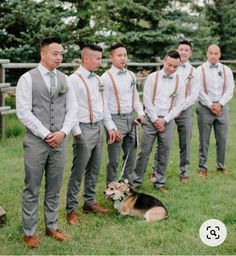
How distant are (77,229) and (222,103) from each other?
338 cm

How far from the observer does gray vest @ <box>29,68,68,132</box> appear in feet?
14.6

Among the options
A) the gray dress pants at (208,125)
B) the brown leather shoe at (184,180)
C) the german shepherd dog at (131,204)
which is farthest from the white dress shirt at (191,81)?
the german shepherd dog at (131,204)

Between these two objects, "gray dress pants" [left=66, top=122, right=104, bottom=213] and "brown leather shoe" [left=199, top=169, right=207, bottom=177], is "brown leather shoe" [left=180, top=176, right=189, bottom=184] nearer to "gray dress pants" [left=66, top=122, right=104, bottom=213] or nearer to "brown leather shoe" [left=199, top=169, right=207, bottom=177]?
"brown leather shoe" [left=199, top=169, right=207, bottom=177]

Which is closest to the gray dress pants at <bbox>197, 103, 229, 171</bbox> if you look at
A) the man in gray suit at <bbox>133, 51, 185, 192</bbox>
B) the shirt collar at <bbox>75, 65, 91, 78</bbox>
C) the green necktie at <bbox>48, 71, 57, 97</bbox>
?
the man in gray suit at <bbox>133, 51, 185, 192</bbox>

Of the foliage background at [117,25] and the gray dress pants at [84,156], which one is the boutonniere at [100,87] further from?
the foliage background at [117,25]

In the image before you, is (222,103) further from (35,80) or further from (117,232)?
(35,80)

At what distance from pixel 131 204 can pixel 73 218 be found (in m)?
0.71

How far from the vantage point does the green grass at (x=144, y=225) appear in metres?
4.70

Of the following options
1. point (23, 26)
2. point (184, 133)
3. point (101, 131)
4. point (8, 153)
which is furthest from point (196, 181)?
point (23, 26)

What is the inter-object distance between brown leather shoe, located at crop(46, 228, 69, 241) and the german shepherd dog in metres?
0.92

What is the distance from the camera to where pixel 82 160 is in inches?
211

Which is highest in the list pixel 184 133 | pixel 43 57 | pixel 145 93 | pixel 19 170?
pixel 43 57

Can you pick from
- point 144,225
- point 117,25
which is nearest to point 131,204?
point 144,225

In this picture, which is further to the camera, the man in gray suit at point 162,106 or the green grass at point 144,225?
the man in gray suit at point 162,106
